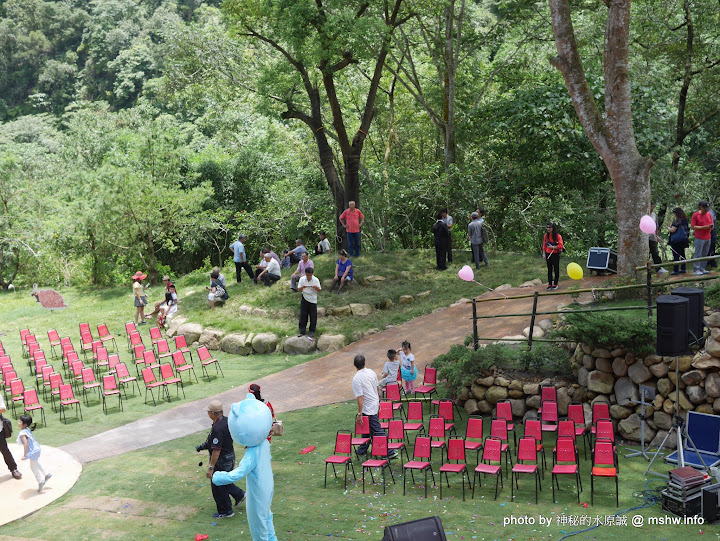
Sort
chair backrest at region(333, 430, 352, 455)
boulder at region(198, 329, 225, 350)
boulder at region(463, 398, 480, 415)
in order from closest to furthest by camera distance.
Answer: chair backrest at region(333, 430, 352, 455)
boulder at region(463, 398, 480, 415)
boulder at region(198, 329, 225, 350)

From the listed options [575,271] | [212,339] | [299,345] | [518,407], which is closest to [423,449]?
[518,407]

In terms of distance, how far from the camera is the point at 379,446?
8992mm

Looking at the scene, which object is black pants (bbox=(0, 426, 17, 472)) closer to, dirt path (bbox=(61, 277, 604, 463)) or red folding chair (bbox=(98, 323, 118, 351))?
dirt path (bbox=(61, 277, 604, 463))

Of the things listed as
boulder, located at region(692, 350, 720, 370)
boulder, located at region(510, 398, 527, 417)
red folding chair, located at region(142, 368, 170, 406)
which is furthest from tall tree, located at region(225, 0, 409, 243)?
boulder, located at region(692, 350, 720, 370)

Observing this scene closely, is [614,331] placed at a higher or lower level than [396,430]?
higher

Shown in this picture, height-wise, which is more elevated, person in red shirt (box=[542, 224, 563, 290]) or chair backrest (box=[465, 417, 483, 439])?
person in red shirt (box=[542, 224, 563, 290])

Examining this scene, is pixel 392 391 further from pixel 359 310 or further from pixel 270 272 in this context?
pixel 270 272

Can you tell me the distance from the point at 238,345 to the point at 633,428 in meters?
9.19

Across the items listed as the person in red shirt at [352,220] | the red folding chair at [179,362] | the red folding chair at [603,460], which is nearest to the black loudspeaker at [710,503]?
the red folding chair at [603,460]

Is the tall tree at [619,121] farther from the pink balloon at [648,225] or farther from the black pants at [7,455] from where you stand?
the black pants at [7,455]

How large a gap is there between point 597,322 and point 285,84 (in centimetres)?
1249

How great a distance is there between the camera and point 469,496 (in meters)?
8.18

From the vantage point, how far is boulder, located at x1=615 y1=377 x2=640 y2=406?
9438 mm

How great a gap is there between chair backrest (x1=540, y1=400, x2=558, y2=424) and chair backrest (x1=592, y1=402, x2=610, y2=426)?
0.50 meters
